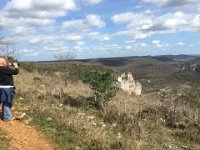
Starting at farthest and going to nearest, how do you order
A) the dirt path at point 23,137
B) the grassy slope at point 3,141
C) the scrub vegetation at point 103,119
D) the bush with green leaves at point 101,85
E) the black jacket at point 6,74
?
the bush with green leaves at point 101,85 < the black jacket at point 6,74 < the scrub vegetation at point 103,119 < the dirt path at point 23,137 < the grassy slope at point 3,141

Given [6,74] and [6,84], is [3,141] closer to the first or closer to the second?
[6,84]

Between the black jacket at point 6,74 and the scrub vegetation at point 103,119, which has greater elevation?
the black jacket at point 6,74

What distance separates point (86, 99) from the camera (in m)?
13.9

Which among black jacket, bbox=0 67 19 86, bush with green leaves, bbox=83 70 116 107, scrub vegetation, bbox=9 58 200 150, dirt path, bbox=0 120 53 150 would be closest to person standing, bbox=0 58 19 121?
black jacket, bbox=0 67 19 86

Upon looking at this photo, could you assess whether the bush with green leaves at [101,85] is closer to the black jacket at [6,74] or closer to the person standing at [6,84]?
the person standing at [6,84]

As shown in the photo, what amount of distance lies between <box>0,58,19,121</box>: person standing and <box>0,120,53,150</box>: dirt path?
0.28 m

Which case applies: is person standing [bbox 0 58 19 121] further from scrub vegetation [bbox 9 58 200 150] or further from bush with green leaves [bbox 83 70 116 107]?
bush with green leaves [bbox 83 70 116 107]

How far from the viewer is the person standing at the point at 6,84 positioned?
893 cm

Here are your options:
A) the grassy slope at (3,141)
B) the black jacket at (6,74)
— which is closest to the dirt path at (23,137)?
the grassy slope at (3,141)

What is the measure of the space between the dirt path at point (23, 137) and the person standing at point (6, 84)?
0.93 feet

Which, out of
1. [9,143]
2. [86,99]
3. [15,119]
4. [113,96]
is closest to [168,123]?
[113,96]

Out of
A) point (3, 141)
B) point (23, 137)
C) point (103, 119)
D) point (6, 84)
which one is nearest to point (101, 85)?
point (103, 119)

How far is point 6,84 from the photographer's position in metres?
9.05

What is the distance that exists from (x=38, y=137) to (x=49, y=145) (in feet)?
1.59
